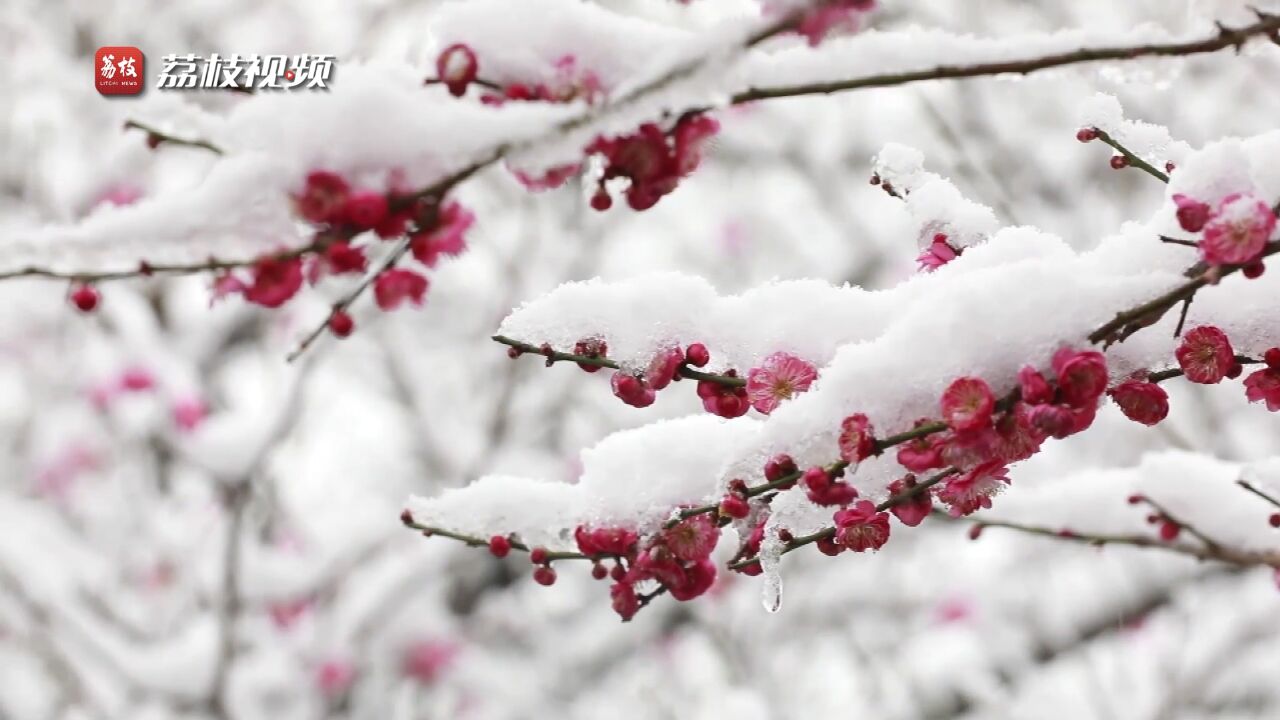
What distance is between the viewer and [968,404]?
3.36 ft

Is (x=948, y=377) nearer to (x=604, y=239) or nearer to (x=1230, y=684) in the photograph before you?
(x=1230, y=684)

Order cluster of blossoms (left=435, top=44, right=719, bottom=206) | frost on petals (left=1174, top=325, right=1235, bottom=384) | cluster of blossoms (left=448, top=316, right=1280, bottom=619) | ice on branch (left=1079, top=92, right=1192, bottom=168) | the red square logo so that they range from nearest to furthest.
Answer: cluster of blossoms (left=435, top=44, right=719, bottom=206) < cluster of blossoms (left=448, top=316, right=1280, bottom=619) < frost on petals (left=1174, top=325, right=1235, bottom=384) < ice on branch (left=1079, top=92, right=1192, bottom=168) < the red square logo

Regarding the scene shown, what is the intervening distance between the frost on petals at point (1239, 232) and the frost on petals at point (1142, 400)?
0.70 ft

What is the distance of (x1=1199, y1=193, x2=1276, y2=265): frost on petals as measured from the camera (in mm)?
946

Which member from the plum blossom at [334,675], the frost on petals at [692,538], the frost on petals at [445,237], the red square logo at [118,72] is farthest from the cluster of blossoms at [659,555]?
the plum blossom at [334,675]

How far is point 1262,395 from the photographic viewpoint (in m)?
1.21

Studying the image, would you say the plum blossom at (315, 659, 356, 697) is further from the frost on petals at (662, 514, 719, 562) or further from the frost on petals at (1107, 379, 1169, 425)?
the frost on petals at (1107, 379, 1169, 425)

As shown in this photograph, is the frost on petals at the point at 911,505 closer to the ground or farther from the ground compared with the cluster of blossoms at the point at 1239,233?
closer to the ground

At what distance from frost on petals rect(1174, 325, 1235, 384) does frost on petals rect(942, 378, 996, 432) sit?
273mm

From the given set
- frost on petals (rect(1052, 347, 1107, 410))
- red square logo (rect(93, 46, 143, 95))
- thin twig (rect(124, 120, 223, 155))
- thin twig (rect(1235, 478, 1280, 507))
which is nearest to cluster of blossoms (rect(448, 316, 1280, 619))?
frost on petals (rect(1052, 347, 1107, 410))

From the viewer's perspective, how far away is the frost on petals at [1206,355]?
1.13 meters

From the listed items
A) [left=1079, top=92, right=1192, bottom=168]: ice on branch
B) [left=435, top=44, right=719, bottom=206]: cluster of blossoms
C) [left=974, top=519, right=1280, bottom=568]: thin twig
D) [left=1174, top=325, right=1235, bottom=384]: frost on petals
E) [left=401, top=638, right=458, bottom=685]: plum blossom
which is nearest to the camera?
[left=435, top=44, right=719, bottom=206]: cluster of blossoms

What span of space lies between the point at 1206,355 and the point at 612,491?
2.39 ft

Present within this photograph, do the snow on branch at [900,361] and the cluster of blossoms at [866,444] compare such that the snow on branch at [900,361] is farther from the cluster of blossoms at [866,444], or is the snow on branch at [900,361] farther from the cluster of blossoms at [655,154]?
the cluster of blossoms at [655,154]
